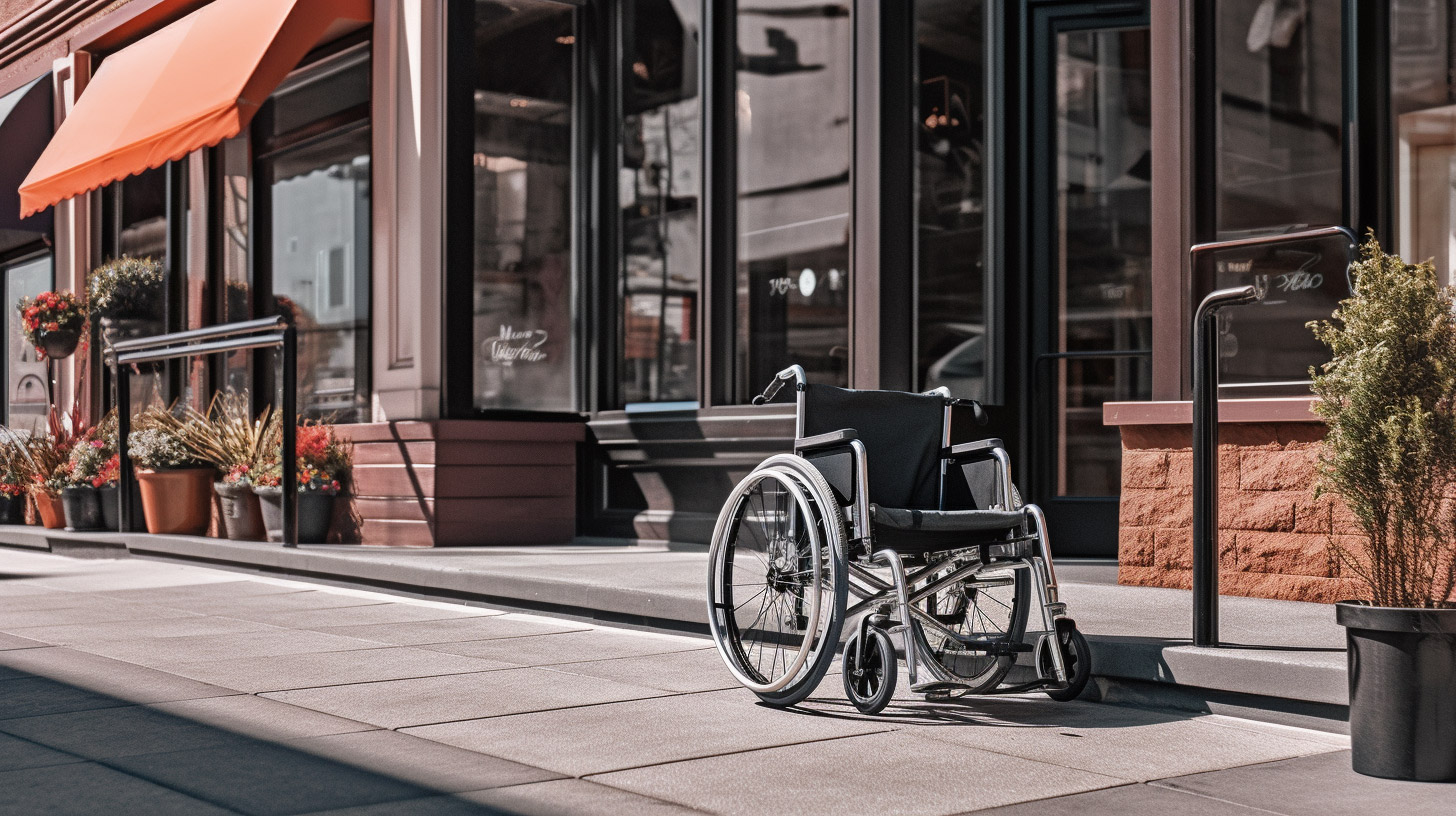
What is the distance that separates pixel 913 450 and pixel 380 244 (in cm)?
612

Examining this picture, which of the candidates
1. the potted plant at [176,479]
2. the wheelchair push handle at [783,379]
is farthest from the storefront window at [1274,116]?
the potted plant at [176,479]

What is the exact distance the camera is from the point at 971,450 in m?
5.03

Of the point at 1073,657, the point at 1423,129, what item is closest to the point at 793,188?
the point at 1423,129

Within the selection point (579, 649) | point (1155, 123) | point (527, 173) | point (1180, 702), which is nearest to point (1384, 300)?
point (1180, 702)

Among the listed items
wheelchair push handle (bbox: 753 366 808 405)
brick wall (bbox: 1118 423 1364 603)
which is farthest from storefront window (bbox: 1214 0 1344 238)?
wheelchair push handle (bbox: 753 366 808 405)

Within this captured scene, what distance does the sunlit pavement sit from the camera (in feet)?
11.2

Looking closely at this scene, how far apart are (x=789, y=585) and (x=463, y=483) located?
512 cm

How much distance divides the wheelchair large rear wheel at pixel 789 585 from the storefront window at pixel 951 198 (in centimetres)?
275

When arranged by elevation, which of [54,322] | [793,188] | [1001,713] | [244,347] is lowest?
[1001,713]

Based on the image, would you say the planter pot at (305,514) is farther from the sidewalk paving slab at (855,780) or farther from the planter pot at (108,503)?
the sidewalk paving slab at (855,780)

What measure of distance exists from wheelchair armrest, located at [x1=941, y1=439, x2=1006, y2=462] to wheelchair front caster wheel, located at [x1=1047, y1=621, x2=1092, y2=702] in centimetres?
66

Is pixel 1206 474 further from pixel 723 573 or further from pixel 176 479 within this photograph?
pixel 176 479

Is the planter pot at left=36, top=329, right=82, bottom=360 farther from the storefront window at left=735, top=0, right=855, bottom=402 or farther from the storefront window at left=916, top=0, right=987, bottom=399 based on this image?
the storefront window at left=916, top=0, right=987, bottom=399

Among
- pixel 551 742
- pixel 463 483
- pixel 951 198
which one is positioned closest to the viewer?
pixel 551 742
